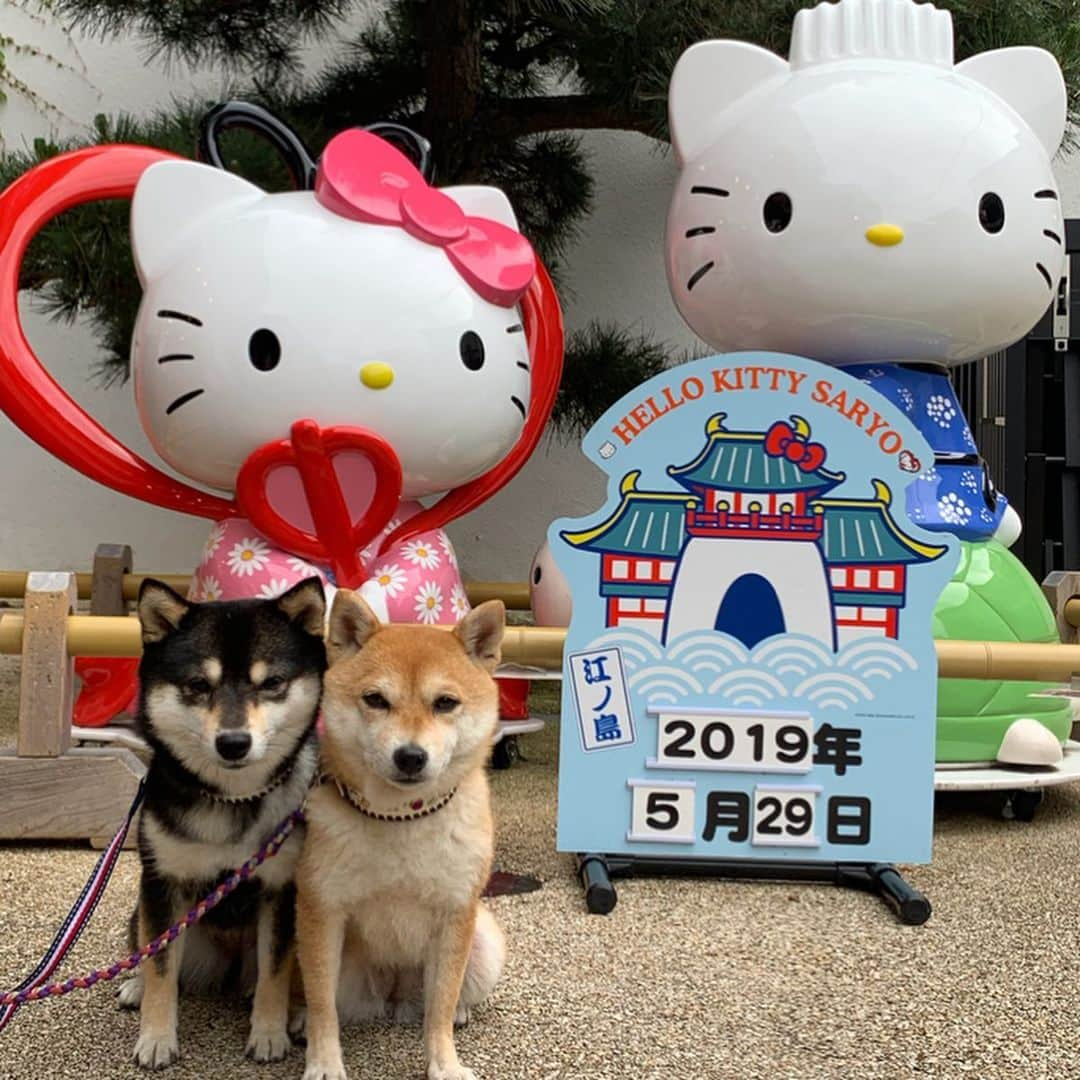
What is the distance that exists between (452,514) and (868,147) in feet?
3.21

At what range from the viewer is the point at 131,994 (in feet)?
4.52

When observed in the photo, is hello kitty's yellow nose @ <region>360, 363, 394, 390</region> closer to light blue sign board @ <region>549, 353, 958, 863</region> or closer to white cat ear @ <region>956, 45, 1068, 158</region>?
light blue sign board @ <region>549, 353, 958, 863</region>

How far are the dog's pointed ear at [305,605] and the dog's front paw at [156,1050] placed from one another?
0.42 metres

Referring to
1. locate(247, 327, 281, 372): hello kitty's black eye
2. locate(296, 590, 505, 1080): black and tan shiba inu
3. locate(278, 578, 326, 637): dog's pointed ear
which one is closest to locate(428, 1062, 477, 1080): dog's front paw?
locate(296, 590, 505, 1080): black and tan shiba inu

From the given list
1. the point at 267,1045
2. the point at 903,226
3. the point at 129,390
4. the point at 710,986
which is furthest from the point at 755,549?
the point at 129,390

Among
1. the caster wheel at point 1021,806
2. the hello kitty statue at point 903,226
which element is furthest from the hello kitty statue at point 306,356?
the caster wheel at point 1021,806

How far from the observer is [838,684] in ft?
5.89

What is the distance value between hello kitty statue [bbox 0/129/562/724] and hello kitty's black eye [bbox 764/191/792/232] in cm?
43

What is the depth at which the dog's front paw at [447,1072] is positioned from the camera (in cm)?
A: 117

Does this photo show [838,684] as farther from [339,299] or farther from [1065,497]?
[1065,497]

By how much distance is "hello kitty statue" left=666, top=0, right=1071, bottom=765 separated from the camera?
2.17 meters

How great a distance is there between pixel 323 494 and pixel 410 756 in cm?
104

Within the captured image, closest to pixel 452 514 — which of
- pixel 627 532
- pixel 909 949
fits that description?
pixel 627 532

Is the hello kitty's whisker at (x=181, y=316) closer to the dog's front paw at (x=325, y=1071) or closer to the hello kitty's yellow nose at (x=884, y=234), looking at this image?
the hello kitty's yellow nose at (x=884, y=234)
